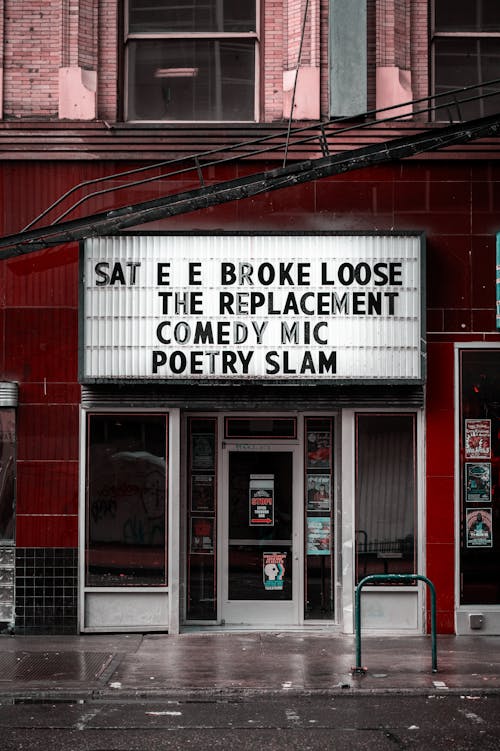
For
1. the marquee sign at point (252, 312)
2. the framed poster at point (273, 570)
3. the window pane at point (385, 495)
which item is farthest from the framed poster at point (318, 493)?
the marquee sign at point (252, 312)

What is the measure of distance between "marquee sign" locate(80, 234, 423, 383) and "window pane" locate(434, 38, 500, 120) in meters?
2.48

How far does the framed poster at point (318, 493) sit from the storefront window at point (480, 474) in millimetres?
1796

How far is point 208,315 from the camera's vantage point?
1352 cm

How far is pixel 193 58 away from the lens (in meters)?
14.4

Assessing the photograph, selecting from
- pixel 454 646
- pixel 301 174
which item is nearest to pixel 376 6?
pixel 301 174

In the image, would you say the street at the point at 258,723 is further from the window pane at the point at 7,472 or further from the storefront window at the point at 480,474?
the window pane at the point at 7,472

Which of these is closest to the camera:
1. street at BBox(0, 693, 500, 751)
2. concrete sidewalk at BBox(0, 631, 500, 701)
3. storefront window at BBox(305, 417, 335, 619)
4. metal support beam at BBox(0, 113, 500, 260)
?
street at BBox(0, 693, 500, 751)

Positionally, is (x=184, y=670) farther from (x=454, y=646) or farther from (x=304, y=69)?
(x=304, y=69)

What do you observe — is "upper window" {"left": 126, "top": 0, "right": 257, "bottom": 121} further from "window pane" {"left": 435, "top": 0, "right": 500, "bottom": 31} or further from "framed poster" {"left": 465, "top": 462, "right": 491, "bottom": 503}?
"framed poster" {"left": 465, "top": 462, "right": 491, "bottom": 503}

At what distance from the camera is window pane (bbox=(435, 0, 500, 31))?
47.2 feet

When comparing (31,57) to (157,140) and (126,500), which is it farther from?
(126,500)

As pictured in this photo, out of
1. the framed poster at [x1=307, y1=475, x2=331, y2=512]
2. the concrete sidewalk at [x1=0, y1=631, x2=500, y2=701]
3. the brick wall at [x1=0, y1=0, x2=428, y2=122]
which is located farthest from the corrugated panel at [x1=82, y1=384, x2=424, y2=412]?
the brick wall at [x1=0, y1=0, x2=428, y2=122]

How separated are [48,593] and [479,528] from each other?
18.7ft

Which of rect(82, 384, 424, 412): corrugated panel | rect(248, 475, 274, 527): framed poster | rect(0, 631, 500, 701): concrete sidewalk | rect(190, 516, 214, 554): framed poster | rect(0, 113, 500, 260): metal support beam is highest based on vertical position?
rect(0, 113, 500, 260): metal support beam
